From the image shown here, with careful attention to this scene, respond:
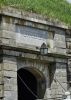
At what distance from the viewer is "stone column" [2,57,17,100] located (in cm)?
1357

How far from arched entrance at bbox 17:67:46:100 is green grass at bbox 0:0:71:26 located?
7.48ft

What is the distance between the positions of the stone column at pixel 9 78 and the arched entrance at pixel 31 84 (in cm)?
146

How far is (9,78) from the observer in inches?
543

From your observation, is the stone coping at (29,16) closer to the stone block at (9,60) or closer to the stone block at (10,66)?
the stone block at (9,60)

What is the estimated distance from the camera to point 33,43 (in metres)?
14.9

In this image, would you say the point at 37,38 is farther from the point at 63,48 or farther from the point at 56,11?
the point at 56,11

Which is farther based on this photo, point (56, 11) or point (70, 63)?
point (56, 11)

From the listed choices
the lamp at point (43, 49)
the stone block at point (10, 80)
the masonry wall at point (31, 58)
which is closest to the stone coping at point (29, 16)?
the masonry wall at point (31, 58)

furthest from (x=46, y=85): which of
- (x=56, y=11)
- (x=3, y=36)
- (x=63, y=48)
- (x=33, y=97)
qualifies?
(x=56, y=11)

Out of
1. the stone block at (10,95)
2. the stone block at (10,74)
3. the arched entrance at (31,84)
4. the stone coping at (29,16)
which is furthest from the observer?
the arched entrance at (31,84)

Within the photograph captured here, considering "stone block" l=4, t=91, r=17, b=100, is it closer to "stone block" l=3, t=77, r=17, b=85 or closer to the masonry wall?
the masonry wall

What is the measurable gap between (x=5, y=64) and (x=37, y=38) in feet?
6.43

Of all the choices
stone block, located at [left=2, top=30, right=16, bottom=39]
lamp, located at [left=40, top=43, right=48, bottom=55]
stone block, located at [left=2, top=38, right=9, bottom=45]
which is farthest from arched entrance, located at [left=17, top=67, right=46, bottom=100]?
stone block, located at [left=2, top=38, right=9, bottom=45]

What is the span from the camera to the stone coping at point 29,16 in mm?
13895
